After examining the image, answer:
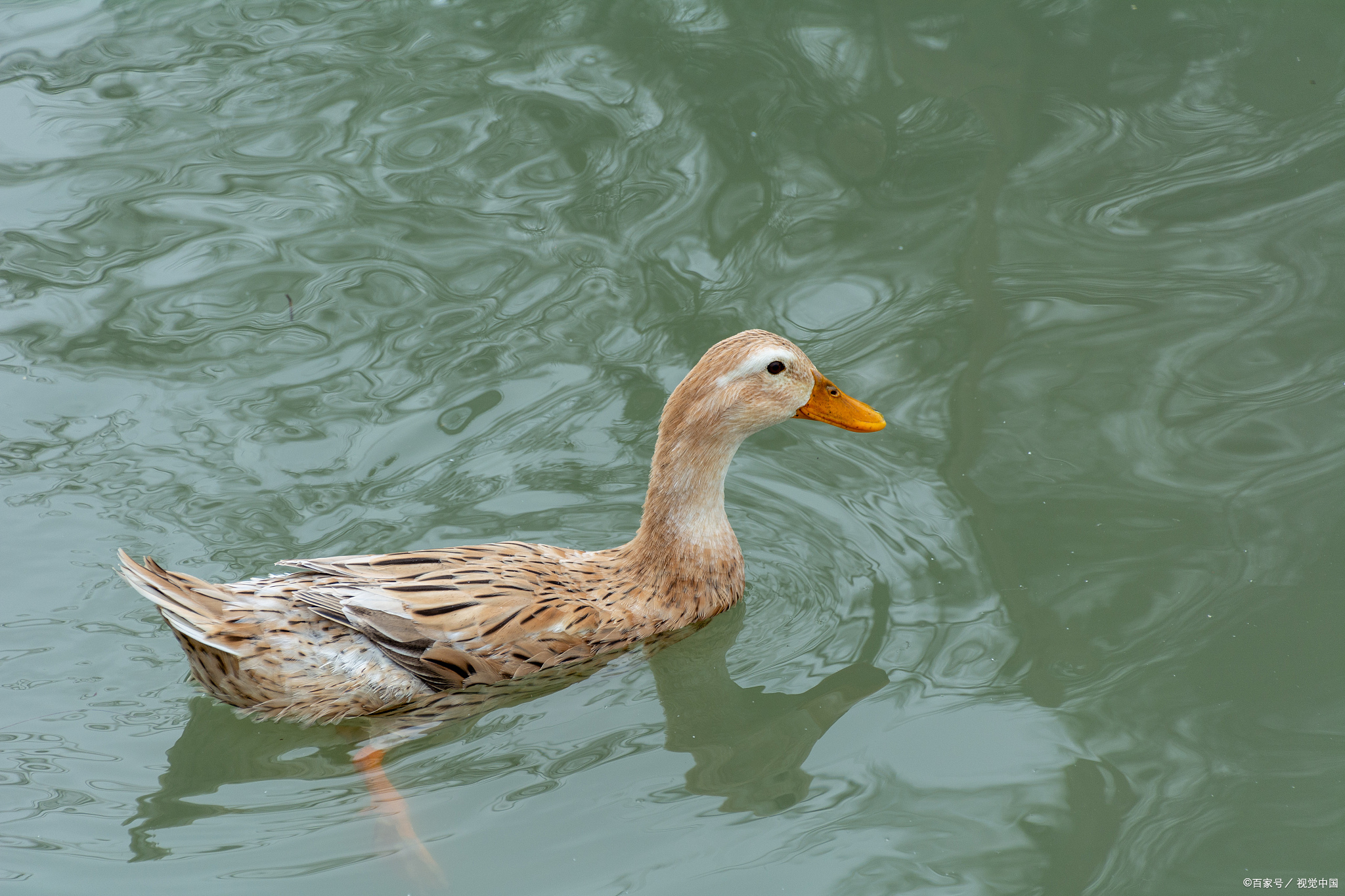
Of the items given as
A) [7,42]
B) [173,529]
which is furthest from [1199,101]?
[7,42]

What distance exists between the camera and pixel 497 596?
4918 mm

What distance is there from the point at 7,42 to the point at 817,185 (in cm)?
545

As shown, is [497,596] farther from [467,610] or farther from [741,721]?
[741,721]

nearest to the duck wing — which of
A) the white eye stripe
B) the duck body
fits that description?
the duck body

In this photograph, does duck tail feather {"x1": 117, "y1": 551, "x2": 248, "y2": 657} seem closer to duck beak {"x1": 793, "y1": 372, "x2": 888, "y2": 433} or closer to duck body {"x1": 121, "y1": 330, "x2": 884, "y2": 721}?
duck body {"x1": 121, "y1": 330, "x2": 884, "y2": 721}

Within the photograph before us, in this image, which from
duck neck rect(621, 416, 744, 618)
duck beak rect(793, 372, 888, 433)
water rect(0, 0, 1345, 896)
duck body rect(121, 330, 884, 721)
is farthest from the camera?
duck beak rect(793, 372, 888, 433)

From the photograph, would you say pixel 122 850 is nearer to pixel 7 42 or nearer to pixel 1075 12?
pixel 7 42

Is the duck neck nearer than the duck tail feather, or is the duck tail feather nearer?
the duck tail feather

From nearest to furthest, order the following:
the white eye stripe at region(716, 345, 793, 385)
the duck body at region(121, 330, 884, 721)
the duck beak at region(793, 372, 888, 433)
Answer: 1. the duck body at region(121, 330, 884, 721)
2. the white eye stripe at region(716, 345, 793, 385)
3. the duck beak at region(793, 372, 888, 433)

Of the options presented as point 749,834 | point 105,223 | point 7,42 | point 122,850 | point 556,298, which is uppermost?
point 7,42

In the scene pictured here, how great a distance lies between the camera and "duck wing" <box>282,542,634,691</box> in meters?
4.74

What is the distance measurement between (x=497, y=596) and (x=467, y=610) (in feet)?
0.45

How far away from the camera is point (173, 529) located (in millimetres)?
5668

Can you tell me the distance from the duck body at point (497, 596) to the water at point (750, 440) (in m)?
0.21
